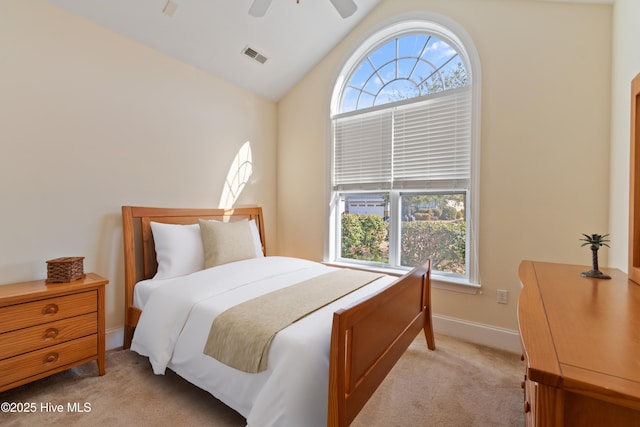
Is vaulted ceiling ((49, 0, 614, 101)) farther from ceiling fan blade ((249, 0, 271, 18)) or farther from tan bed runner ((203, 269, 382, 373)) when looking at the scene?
tan bed runner ((203, 269, 382, 373))

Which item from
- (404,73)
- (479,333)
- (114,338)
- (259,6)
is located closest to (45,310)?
(114,338)

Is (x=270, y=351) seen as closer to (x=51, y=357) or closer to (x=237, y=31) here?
(x=51, y=357)

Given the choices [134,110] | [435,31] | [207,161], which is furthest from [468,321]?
[134,110]

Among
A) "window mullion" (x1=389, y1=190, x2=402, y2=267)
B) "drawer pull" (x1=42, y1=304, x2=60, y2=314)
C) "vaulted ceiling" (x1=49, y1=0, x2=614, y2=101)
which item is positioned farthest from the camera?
"window mullion" (x1=389, y1=190, x2=402, y2=267)

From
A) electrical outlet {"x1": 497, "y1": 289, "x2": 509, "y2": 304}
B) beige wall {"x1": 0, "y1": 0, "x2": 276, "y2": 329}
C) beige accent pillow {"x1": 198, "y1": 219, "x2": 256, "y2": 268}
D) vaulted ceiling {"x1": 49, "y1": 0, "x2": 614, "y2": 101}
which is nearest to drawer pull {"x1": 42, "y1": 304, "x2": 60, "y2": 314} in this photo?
beige wall {"x1": 0, "y1": 0, "x2": 276, "y2": 329}

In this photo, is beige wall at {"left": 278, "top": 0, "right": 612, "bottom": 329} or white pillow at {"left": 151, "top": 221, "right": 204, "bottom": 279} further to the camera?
white pillow at {"left": 151, "top": 221, "right": 204, "bottom": 279}

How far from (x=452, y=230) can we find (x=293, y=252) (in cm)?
197

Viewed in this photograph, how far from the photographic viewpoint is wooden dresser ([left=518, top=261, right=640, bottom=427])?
59 cm

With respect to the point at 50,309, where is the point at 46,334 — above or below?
below

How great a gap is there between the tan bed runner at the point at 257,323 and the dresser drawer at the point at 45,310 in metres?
1.03

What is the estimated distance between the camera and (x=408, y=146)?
298 cm

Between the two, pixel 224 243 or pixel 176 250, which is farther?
pixel 224 243

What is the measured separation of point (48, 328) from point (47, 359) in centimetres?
19

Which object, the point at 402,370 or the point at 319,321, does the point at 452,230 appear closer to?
the point at 402,370
